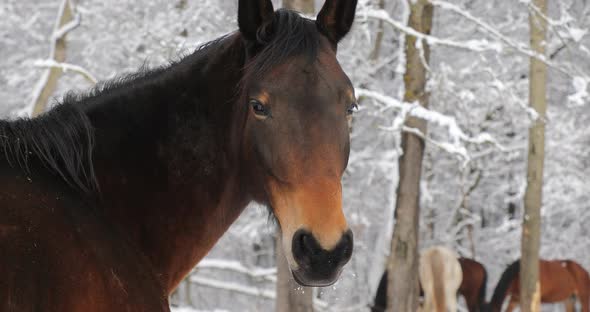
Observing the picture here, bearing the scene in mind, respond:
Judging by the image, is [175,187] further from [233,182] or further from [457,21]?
[457,21]

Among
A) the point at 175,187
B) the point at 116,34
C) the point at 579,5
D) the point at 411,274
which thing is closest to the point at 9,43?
the point at 116,34

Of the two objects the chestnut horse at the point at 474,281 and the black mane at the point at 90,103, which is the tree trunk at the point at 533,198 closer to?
the chestnut horse at the point at 474,281

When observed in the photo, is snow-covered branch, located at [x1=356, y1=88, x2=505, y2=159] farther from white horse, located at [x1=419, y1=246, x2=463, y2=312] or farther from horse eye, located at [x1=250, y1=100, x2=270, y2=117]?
horse eye, located at [x1=250, y1=100, x2=270, y2=117]

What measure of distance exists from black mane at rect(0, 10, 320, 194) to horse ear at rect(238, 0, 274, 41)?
3 cm

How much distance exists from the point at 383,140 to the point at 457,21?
3010 millimetres

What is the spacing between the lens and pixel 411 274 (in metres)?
9.05

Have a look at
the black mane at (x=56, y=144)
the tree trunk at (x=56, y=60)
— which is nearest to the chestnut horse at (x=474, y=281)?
the tree trunk at (x=56, y=60)

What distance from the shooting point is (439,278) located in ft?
37.1

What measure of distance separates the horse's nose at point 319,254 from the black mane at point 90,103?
611 millimetres

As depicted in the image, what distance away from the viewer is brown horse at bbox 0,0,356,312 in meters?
2.07

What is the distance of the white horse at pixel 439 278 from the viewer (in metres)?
11.2

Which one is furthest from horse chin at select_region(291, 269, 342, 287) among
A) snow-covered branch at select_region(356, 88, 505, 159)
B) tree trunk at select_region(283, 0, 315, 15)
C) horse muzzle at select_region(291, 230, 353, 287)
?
snow-covered branch at select_region(356, 88, 505, 159)

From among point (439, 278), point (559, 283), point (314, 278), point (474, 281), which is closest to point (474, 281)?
point (474, 281)

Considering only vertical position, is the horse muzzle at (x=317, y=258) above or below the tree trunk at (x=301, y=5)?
below
